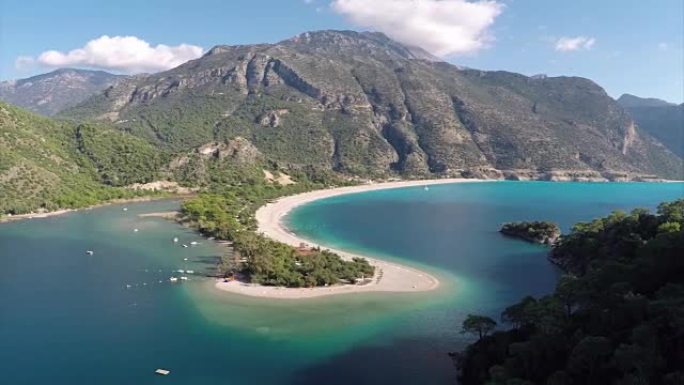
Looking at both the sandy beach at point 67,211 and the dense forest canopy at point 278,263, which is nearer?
the dense forest canopy at point 278,263

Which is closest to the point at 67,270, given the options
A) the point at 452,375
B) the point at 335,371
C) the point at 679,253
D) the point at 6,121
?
the point at 335,371

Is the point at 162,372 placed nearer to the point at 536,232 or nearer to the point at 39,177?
the point at 536,232

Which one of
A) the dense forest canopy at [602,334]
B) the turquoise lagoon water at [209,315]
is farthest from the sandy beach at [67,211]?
the dense forest canopy at [602,334]

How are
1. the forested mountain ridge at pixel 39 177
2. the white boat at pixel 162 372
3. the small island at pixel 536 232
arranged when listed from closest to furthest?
the white boat at pixel 162 372
the small island at pixel 536 232
the forested mountain ridge at pixel 39 177

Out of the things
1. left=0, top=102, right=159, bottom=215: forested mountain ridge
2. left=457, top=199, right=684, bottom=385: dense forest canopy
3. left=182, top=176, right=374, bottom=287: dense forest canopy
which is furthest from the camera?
left=0, top=102, right=159, bottom=215: forested mountain ridge

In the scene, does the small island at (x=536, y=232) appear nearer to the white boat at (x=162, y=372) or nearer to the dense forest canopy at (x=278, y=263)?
→ the dense forest canopy at (x=278, y=263)

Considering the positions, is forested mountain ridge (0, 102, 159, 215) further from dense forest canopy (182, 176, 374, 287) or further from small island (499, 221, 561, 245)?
small island (499, 221, 561, 245)

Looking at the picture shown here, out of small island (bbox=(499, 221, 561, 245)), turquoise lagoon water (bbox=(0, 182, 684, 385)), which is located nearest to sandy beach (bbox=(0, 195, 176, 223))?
turquoise lagoon water (bbox=(0, 182, 684, 385))
